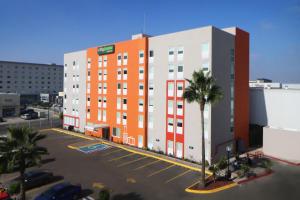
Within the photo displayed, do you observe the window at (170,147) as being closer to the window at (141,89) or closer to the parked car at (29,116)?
the window at (141,89)

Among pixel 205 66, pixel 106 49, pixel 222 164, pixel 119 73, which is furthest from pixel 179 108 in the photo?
pixel 106 49

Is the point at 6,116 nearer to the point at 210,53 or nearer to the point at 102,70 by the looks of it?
the point at 102,70

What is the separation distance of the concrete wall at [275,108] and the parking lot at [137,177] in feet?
32.3

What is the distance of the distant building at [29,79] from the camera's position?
123m

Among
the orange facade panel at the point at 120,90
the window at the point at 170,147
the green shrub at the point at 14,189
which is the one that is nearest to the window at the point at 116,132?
the orange facade panel at the point at 120,90

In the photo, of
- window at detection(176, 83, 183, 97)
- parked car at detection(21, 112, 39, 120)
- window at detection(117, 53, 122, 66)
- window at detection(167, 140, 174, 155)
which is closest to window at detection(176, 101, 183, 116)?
window at detection(176, 83, 183, 97)

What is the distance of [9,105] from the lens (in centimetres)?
8169

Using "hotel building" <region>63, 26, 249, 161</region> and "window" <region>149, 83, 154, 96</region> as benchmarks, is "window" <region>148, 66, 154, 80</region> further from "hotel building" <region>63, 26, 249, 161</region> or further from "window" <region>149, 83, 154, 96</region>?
"window" <region>149, 83, 154, 96</region>

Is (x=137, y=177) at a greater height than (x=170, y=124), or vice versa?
(x=170, y=124)

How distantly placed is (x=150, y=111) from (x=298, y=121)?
24.1 meters

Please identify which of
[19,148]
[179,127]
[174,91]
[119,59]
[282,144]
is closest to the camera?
[19,148]

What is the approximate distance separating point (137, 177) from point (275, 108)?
27686 millimetres

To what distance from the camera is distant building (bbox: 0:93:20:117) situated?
79375mm

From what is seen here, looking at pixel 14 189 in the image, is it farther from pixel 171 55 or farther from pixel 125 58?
pixel 125 58
